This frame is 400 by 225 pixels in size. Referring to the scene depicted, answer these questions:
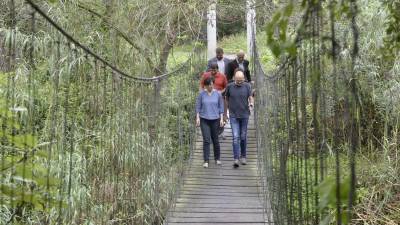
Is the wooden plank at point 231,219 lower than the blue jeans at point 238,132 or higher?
lower

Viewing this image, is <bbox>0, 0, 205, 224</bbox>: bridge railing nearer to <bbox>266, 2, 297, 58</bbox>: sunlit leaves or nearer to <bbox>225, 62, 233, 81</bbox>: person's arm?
<bbox>225, 62, 233, 81</bbox>: person's arm

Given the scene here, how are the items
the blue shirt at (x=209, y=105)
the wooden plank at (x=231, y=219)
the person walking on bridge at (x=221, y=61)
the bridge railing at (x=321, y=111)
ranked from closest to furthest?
the bridge railing at (x=321, y=111) < the wooden plank at (x=231, y=219) < the blue shirt at (x=209, y=105) < the person walking on bridge at (x=221, y=61)

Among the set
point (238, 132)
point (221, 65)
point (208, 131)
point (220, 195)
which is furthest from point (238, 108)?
point (221, 65)

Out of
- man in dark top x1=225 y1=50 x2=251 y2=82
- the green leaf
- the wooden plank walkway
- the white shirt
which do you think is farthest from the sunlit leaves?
the white shirt

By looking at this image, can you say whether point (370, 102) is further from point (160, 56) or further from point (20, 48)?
point (20, 48)

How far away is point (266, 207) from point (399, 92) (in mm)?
1626

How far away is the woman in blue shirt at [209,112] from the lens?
4453 millimetres

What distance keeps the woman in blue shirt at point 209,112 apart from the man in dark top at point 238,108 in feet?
0.31

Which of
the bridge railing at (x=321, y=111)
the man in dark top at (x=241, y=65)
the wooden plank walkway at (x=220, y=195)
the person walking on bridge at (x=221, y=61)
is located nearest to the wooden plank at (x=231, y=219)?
the wooden plank walkway at (x=220, y=195)

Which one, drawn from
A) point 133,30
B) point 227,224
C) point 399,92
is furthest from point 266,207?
point 133,30

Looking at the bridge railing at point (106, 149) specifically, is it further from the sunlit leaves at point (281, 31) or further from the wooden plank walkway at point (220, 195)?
the sunlit leaves at point (281, 31)

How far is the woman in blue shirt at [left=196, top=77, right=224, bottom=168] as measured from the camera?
445 centimetres

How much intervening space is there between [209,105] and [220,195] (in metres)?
0.79

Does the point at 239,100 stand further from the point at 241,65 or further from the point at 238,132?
the point at 241,65
